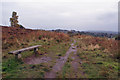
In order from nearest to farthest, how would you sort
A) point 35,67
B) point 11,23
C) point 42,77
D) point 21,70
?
point 42,77 < point 21,70 < point 35,67 < point 11,23

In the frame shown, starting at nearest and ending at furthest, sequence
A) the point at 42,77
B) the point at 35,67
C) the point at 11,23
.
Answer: the point at 42,77, the point at 35,67, the point at 11,23

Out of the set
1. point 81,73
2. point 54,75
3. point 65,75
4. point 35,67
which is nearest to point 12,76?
point 35,67

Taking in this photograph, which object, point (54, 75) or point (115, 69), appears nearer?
point (54, 75)

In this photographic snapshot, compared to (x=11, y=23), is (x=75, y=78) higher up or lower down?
lower down

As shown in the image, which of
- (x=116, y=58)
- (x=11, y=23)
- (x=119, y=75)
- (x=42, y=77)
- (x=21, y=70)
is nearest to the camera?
(x=42, y=77)

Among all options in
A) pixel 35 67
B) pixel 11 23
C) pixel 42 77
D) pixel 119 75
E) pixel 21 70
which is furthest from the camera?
pixel 11 23

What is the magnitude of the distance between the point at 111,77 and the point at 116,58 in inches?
105

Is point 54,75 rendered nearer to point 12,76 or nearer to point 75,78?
point 75,78

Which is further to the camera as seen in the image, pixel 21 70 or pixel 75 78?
pixel 21 70

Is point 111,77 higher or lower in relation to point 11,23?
lower

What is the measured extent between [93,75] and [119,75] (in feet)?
3.27

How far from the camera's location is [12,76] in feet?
11.3

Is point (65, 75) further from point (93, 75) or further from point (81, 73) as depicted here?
point (93, 75)

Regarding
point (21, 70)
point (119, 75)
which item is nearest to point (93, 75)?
point (119, 75)
